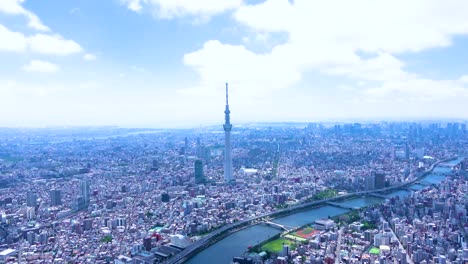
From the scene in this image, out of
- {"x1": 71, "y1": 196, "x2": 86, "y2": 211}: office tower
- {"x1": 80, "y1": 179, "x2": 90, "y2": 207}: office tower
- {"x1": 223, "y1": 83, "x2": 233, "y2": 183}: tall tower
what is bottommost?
{"x1": 71, "y1": 196, "x2": 86, "y2": 211}: office tower

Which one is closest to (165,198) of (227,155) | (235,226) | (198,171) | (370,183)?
(198,171)

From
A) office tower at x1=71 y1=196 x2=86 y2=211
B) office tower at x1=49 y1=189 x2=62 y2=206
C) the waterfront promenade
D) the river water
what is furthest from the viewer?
office tower at x1=49 y1=189 x2=62 y2=206

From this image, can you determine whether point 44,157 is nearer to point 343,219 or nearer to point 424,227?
point 343,219

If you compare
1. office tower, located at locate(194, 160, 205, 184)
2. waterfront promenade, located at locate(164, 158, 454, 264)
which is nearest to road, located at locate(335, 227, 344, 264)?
Answer: waterfront promenade, located at locate(164, 158, 454, 264)

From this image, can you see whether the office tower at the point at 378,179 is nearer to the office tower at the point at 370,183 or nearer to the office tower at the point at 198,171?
the office tower at the point at 370,183

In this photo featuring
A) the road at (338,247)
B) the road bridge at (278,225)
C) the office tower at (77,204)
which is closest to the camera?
the road at (338,247)

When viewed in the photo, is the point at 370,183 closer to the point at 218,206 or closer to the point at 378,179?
the point at 378,179

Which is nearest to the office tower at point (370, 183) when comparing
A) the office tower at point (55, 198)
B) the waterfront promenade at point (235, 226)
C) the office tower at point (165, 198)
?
the waterfront promenade at point (235, 226)

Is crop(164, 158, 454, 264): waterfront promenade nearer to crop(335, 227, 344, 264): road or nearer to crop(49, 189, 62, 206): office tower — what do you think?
crop(335, 227, 344, 264): road
